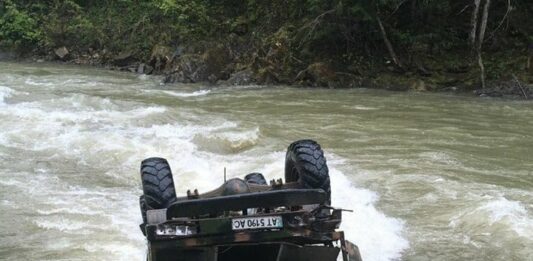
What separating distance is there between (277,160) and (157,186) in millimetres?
5327

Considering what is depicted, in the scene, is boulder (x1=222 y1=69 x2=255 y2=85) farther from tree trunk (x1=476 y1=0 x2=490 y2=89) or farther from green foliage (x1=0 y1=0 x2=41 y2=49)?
green foliage (x1=0 y1=0 x2=41 y2=49)

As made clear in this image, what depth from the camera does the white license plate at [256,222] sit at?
362cm

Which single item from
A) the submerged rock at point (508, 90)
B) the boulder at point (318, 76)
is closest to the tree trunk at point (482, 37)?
the submerged rock at point (508, 90)

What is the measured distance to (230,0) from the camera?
25422 mm

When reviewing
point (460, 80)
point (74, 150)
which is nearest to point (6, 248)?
point (74, 150)

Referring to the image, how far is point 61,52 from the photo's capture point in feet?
94.5

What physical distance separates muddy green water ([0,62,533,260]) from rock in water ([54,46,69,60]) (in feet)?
36.4

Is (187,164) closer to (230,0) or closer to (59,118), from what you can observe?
(59,118)

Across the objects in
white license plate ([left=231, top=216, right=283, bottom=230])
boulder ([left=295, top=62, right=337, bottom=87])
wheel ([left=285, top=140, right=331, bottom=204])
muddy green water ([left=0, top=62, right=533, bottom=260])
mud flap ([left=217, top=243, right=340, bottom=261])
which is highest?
wheel ([left=285, top=140, right=331, bottom=204])

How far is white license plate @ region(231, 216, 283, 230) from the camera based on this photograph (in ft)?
11.9

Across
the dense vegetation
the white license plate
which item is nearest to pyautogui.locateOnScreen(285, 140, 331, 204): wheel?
the white license plate

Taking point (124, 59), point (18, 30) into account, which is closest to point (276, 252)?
point (124, 59)

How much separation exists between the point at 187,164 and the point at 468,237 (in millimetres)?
4300

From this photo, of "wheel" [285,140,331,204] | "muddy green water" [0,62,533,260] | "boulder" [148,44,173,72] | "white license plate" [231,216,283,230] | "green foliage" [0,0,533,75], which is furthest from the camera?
"boulder" [148,44,173,72]
